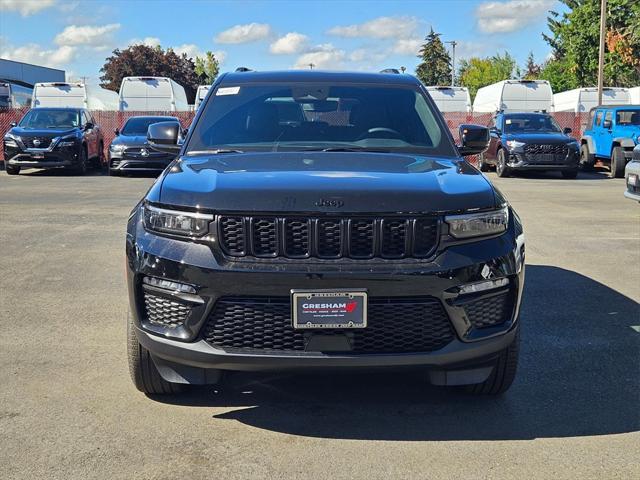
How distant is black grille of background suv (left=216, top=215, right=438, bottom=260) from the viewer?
3.35 metres

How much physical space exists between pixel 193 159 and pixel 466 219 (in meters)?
1.66

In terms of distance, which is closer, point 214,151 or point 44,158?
point 214,151

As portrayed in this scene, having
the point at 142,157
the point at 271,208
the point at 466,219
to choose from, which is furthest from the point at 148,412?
the point at 142,157

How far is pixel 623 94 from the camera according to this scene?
29406 millimetres

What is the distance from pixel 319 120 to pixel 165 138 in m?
1.12

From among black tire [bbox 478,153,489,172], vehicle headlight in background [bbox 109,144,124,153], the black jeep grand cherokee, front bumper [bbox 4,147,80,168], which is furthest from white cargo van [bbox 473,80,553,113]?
the black jeep grand cherokee

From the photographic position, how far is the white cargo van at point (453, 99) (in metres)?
27.0

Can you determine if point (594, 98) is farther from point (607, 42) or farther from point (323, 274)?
point (323, 274)

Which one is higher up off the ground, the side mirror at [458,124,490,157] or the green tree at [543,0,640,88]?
the green tree at [543,0,640,88]

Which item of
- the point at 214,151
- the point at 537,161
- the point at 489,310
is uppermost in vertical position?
the point at 214,151

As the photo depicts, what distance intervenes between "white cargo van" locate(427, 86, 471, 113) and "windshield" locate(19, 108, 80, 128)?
503 inches

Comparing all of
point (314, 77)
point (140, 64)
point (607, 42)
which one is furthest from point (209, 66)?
point (314, 77)

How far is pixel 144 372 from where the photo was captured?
3842mm

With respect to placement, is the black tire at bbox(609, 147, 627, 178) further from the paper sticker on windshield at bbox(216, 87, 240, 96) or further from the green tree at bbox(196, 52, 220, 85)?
the green tree at bbox(196, 52, 220, 85)
